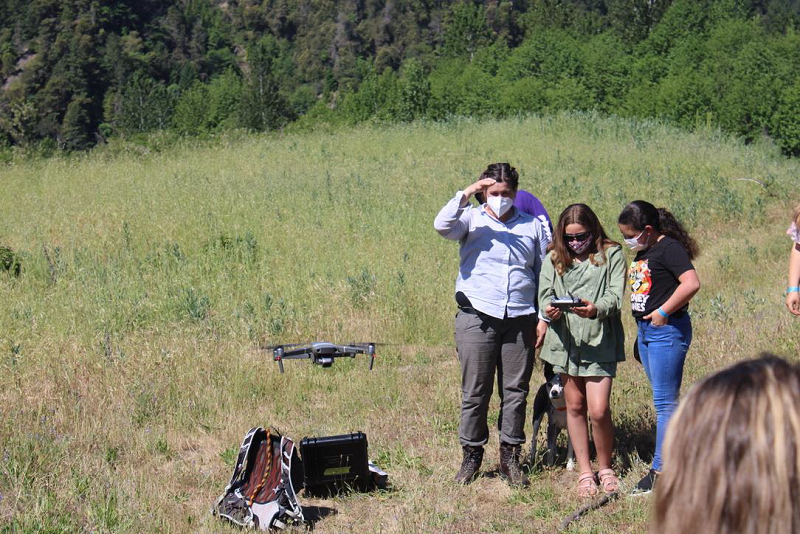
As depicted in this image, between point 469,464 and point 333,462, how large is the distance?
944 mm

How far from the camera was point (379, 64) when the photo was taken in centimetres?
13738

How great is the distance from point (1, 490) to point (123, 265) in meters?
6.92

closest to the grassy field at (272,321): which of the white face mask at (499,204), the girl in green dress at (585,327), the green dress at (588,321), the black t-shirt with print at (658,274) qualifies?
the girl in green dress at (585,327)

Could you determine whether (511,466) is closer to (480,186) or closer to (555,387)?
(555,387)

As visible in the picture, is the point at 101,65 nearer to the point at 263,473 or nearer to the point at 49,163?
the point at 49,163

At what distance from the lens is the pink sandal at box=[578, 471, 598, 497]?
576cm

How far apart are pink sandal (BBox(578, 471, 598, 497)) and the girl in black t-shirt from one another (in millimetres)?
271

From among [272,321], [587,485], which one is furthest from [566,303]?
[272,321]

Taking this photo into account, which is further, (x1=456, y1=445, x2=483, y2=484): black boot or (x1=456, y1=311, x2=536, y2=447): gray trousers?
(x1=456, y1=445, x2=483, y2=484): black boot

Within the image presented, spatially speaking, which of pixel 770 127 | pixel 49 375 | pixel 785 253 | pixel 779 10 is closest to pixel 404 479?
pixel 49 375

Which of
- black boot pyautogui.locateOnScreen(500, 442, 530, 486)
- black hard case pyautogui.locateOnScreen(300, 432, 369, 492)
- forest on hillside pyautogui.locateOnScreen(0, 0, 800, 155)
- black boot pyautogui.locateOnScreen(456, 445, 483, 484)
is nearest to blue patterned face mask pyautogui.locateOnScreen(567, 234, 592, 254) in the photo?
black boot pyautogui.locateOnScreen(500, 442, 530, 486)

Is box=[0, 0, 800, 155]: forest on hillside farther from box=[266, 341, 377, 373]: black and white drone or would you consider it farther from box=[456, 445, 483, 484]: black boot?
box=[456, 445, 483, 484]: black boot

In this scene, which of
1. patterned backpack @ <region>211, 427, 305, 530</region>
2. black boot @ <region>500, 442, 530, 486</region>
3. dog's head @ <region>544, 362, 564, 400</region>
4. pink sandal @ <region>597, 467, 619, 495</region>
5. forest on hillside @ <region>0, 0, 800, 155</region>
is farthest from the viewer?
forest on hillside @ <region>0, 0, 800, 155</region>

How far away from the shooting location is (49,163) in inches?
810
